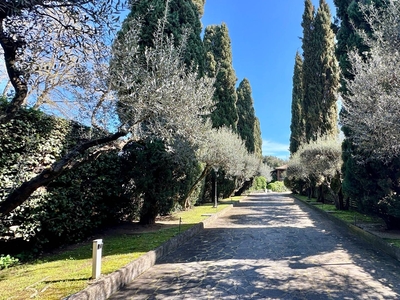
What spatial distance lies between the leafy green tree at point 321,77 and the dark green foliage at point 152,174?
63.8 ft

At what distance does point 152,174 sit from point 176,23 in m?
6.25

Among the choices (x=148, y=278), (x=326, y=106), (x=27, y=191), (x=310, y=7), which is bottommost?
(x=148, y=278)

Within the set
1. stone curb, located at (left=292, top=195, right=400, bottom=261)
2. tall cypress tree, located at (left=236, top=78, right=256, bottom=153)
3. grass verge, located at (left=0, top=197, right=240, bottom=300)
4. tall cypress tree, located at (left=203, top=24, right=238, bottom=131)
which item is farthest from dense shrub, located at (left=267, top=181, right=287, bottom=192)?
grass verge, located at (left=0, top=197, right=240, bottom=300)

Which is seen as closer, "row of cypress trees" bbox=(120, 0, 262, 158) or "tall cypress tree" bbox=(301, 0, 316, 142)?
"row of cypress trees" bbox=(120, 0, 262, 158)

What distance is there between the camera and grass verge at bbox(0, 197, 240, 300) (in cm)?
428

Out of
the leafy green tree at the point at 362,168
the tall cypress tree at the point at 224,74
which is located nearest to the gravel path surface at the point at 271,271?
the leafy green tree at the point at 362,168

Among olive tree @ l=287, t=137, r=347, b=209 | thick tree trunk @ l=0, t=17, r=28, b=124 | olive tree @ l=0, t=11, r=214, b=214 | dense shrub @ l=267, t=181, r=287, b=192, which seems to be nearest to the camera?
thick tree trunk @ l=0, t=17, r=28, b=124

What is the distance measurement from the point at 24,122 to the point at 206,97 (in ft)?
14.8

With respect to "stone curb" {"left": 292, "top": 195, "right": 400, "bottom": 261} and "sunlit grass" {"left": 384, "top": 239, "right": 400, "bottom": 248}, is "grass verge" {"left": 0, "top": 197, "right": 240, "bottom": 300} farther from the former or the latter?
"sunlit grass" {"left": 384, "top": 239, "right": 400, "bottom": 248}

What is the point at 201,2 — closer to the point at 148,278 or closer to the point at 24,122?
the point at 24,122

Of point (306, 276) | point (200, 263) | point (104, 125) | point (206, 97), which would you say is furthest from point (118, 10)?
point (306, 276)

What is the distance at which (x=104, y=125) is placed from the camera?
6742 millimetres

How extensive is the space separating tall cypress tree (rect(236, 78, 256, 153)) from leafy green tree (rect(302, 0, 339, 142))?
1035cm

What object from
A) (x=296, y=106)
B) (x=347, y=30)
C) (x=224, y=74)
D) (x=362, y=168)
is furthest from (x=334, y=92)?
(x=296, y=106)
